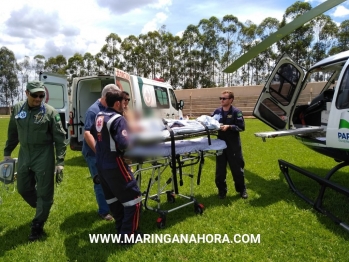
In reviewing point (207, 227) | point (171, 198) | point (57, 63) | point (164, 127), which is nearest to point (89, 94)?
point (171, 198)

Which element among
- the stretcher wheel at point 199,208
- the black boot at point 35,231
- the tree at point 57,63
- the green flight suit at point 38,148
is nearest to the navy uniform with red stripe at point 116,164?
the green flight suit at point 38,148

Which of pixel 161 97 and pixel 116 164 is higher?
pixel 161 97

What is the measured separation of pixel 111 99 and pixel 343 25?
Answer: 123ft

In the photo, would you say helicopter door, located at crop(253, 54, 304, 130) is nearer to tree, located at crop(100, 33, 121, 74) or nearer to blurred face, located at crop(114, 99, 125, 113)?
blurred face, located at crop(114, 99, 125, 113)

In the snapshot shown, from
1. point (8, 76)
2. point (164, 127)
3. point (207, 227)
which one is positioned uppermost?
point (8, 76)

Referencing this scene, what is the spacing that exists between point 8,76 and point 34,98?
6371 centimetres

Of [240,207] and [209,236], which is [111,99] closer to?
[209,236]

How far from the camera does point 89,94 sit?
334 inches

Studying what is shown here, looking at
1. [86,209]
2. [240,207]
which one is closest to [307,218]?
[240,207]

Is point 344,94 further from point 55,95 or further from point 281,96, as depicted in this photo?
point 55,95

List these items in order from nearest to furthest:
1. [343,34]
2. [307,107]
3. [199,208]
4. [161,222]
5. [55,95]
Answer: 1. [161,222]
2. [199,208]
3. [307,107]
4. [55,95]
5. [343,34]

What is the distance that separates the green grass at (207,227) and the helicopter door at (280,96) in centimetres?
134

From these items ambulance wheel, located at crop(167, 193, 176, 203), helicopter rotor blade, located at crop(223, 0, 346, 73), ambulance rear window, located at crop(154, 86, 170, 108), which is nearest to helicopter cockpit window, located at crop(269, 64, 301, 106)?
helicopter rotor blade, located at crop(223, 0, 346, 73)

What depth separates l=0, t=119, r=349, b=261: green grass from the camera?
3.23 meters
